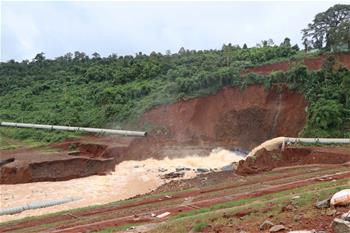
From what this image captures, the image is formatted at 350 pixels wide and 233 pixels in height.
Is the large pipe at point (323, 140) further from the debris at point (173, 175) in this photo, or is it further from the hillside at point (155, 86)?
the debris at point (173, 175)

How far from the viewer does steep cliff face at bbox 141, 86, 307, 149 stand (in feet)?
115

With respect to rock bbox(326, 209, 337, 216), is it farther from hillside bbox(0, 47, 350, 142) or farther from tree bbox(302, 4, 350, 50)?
tree bbox(302, 4, 350, 50)

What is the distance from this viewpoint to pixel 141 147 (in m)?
36.9

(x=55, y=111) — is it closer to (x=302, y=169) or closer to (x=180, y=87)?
(x=180, y=87)

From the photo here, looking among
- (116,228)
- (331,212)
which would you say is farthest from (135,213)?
(331,212)

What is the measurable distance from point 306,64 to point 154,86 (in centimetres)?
1461

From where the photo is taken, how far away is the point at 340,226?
7477 mm

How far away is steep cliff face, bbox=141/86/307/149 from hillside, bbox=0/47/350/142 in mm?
794

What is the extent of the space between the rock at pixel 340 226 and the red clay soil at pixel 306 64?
30.0 m

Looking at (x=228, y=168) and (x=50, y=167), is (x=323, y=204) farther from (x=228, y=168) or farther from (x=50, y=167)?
(x=50, y=167)

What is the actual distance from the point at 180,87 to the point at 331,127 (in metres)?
14.4

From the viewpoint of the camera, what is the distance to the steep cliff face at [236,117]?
3506cm

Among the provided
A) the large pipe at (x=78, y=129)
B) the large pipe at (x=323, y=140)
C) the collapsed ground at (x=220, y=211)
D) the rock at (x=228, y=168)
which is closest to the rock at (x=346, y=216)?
the collapsed ground at (x=220, y=211)

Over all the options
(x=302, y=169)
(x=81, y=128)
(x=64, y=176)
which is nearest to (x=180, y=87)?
(x=81, y=128)
